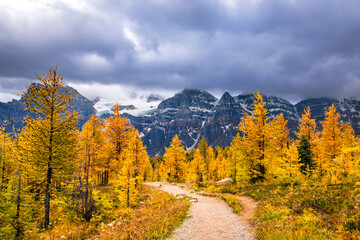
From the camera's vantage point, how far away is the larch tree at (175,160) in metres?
40.3

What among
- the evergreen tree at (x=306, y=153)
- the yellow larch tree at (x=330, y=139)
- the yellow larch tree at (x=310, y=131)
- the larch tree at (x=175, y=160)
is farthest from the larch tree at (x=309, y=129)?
the larch tree at (x=175, y=160)

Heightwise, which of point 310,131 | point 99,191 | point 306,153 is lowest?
point 99,191

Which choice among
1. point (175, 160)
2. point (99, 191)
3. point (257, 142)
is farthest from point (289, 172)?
point (175, 160)

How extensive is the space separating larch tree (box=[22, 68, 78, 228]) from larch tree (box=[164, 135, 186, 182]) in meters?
27.9

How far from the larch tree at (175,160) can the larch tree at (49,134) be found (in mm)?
27915

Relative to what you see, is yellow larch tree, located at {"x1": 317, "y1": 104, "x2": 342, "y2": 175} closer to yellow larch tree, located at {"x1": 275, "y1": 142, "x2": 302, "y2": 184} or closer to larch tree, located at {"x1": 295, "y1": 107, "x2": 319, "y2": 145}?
larch tree, located at {"x1": 295, "y1": 107, "x2": 319, "y2": 145}

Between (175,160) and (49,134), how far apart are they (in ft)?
100.0

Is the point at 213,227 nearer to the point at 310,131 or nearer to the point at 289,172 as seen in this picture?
the point at 289,172

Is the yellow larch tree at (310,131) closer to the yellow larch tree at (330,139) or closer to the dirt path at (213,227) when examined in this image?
the yellow larch tree at (330,139)

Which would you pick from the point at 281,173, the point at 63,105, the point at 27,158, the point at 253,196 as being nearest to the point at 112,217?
the point at 27,158

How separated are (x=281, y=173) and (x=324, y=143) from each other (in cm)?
1751

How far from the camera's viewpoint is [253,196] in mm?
15656

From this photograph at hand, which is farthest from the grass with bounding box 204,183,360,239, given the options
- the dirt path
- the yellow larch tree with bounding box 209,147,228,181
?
the yellow larch tree with bounding box 209,147,228,181

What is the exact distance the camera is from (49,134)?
494 inches
